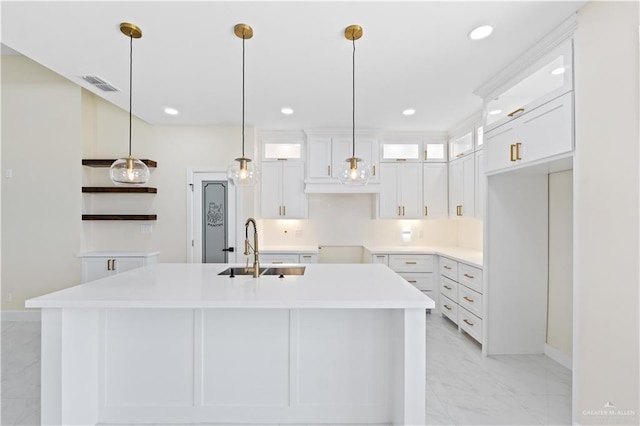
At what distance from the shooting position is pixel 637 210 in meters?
1.61

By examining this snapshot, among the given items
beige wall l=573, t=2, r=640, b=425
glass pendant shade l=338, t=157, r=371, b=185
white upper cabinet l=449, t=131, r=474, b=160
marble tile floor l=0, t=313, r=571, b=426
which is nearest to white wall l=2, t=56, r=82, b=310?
marble tile floor l=0, t=313, r=571, b=426

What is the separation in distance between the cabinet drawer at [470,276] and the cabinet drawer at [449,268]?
0.11 meters

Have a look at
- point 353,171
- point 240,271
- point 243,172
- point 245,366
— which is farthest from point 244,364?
point 353,171

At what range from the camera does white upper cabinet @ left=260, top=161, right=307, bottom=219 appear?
465cm

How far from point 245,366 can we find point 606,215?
242 cm

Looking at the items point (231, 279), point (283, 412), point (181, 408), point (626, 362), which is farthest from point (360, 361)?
point (626, 362)

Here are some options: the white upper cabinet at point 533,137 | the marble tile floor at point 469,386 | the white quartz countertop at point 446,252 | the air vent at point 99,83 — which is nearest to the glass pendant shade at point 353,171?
the white upper cabinet at point 533,137

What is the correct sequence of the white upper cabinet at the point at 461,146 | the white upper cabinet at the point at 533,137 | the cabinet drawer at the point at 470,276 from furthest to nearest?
1. the white upper cabinet at the point at 461,146
2. the cabinet drawer at the point at 470,276
3. the white upper cabinet at the point at 533,137

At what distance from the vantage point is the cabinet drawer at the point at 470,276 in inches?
127

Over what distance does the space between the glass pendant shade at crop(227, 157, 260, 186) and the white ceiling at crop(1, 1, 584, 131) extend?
896 mm

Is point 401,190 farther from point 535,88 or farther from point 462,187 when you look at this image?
point 535,88

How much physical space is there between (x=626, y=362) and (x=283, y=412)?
2033 millimetres

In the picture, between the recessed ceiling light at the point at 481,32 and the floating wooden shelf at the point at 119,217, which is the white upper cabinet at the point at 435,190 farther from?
the floating wooden shelf at the point at 119,217

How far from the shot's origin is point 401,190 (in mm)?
4715
